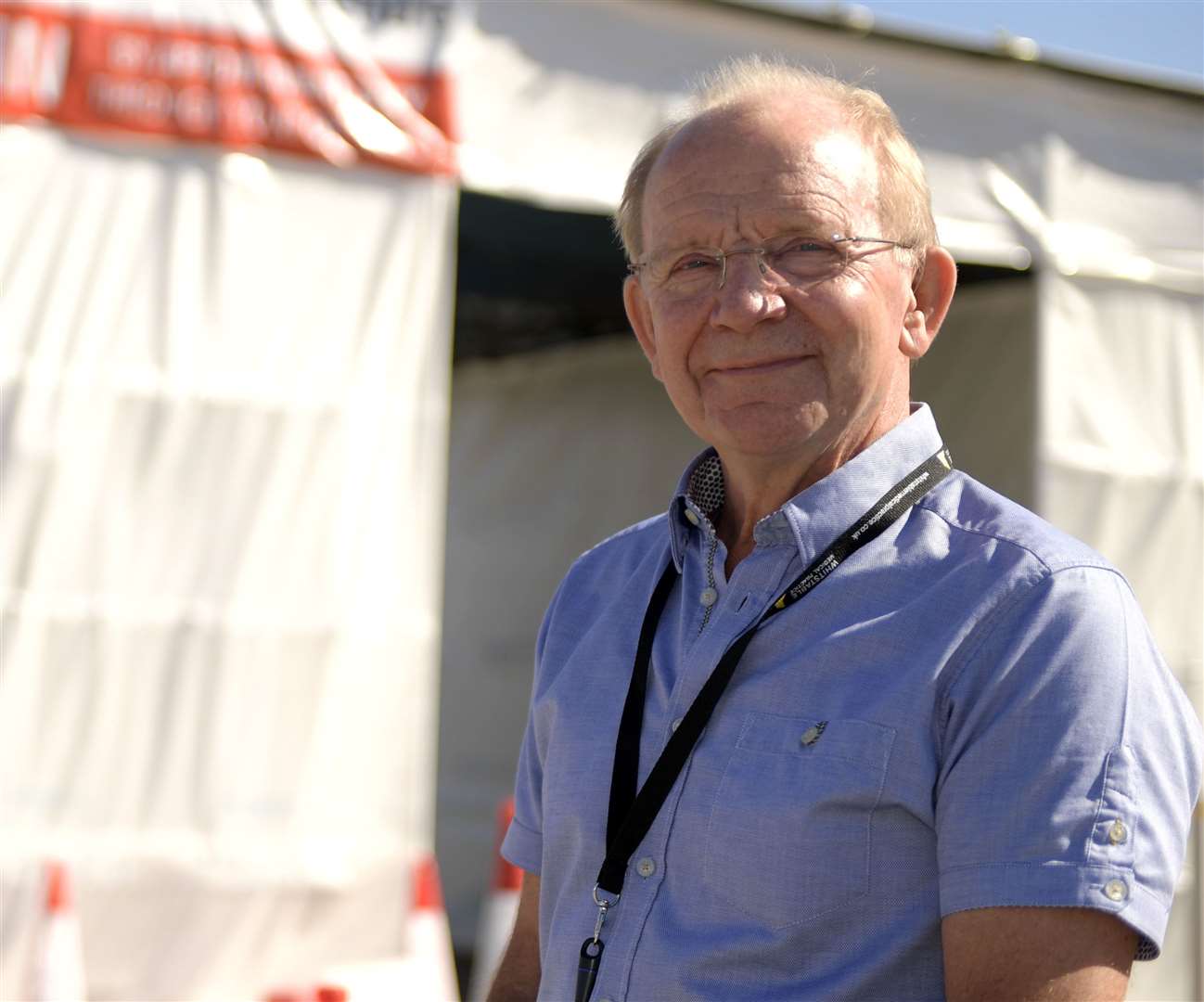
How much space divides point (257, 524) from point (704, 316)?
123 inches

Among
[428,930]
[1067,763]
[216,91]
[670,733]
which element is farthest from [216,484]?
[1067,763]

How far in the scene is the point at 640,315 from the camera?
2049mm

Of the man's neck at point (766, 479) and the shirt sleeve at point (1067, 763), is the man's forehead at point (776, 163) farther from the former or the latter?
the shirt sleeve at point (1067, 763)

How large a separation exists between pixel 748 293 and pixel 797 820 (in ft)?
1.97

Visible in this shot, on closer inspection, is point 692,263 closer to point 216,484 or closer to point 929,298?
point 929,298

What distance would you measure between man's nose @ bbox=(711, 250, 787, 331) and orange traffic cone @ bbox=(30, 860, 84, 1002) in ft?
11.0

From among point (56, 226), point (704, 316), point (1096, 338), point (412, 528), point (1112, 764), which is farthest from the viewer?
point (1096, 338)

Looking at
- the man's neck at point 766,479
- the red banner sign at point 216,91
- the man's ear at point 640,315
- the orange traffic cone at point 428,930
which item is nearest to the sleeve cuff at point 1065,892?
the man's neck at point 766,479

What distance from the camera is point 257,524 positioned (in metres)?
4.68

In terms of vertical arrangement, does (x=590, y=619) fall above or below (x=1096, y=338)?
below

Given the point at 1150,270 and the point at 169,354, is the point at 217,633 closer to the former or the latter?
the point at 169,354

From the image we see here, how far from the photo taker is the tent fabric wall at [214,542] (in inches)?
176

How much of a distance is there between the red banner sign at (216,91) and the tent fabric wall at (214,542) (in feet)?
0.27

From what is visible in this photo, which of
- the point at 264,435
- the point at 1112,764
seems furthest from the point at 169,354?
the point at 1112,764
